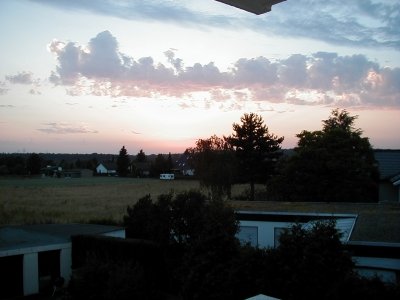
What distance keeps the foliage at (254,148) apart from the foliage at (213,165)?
428 cm

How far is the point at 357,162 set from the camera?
37.7m

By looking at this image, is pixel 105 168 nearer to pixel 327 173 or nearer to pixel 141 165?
pixel 141 165

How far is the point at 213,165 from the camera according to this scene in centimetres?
4712

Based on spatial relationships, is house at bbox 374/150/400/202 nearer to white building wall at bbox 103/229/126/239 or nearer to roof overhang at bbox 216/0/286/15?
white building wall at bbox 103/229/126/239

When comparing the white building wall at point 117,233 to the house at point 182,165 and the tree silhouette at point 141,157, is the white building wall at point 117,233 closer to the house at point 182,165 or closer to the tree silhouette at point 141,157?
the house at point 182,165

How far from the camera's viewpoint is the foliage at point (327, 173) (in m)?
37.5

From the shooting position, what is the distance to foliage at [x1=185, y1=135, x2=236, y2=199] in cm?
4706

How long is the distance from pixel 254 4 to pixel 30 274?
21.2 m

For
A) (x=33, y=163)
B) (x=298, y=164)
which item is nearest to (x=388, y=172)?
(x=298, y=164)

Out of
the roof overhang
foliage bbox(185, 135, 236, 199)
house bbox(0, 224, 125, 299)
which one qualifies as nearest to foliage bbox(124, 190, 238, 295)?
house bbox(0, 224, 125, 299)

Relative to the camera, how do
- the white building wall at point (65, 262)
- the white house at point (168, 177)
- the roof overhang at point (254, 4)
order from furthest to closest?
the white house at point (168, 177) → the white building wall at point (65, 262) → the roof overhang at point (254, 4)

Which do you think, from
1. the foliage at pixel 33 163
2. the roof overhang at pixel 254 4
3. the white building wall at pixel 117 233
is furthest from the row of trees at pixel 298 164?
the foliage at pixel 33 163

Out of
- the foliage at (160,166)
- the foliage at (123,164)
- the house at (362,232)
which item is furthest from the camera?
the foliage at (123,164)

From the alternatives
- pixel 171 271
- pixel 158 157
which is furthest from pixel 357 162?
pixel 158 157
